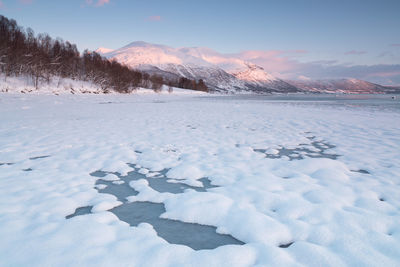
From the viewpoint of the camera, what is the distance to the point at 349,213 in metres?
3.41

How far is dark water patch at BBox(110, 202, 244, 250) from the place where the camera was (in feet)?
9.46

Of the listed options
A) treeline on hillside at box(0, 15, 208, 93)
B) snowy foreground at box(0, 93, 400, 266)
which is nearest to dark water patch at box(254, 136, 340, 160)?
snowy foreground at box(0, 93, 400, 266)

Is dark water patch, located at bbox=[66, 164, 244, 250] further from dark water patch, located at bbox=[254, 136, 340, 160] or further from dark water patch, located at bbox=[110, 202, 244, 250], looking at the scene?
dark water patch, located at bbox=[254, 136, 340, 160]

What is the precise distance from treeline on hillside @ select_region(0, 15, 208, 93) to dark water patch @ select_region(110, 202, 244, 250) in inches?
2039

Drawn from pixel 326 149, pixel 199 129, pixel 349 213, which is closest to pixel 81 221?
pixel 349 213

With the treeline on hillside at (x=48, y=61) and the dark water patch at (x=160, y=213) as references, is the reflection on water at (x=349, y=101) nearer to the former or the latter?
the dark water patch at (x=160, y=213)

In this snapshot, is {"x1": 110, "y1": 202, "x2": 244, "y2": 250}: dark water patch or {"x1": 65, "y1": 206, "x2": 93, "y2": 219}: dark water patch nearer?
{"x1": 110, "y1": 202, "x2": 244, "y2": 250}: dark water patch

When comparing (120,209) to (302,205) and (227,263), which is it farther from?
(302,205)

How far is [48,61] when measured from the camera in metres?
57.3

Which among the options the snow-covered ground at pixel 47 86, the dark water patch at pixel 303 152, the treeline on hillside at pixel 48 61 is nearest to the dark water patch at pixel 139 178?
the dark water patch at pixel 303 152

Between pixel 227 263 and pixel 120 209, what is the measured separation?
198 cm

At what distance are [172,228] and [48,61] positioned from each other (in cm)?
6734

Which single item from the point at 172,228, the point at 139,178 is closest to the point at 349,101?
the point at 139,178

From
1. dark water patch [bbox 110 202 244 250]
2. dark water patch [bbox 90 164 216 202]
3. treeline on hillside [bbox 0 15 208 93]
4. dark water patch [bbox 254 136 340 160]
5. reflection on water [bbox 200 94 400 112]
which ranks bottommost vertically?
dark water patch [bbox 110 202 244 250]
